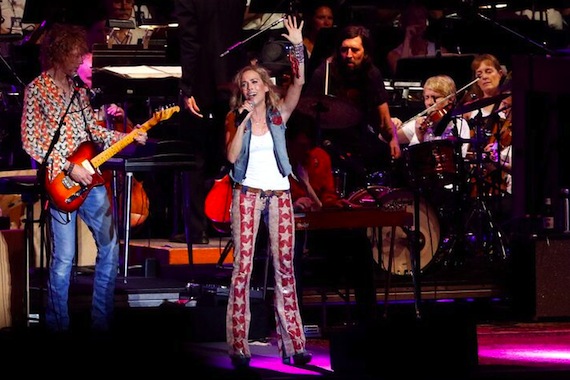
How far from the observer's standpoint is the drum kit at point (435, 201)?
1002 centimetres

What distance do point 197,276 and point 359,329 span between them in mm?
2731

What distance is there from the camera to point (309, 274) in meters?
10.9

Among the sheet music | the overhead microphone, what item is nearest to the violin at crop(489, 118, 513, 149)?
the sheet music

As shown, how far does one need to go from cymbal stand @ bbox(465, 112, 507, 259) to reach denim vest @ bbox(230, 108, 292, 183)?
3219mm

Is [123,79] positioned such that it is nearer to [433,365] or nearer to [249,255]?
[249,255]

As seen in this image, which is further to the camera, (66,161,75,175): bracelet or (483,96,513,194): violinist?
(483,96,513,194): violinist

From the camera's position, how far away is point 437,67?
1191cm

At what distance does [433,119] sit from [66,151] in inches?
155

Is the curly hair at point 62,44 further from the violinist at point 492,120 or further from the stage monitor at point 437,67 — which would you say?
the stage monitor at point 437,67

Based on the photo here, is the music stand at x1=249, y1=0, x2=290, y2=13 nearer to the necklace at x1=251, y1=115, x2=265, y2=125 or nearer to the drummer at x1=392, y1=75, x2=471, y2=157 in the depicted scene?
the drummer at x1=392, y1=75, x2=471, y2=157

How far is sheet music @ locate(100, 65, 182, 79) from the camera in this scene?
9.71 m

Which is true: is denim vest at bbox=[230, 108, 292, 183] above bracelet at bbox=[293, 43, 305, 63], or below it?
below

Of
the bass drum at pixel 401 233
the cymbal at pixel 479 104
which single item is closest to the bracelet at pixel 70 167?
the bass drum at pixel 401 233

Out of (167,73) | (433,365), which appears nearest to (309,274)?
(167,73)
